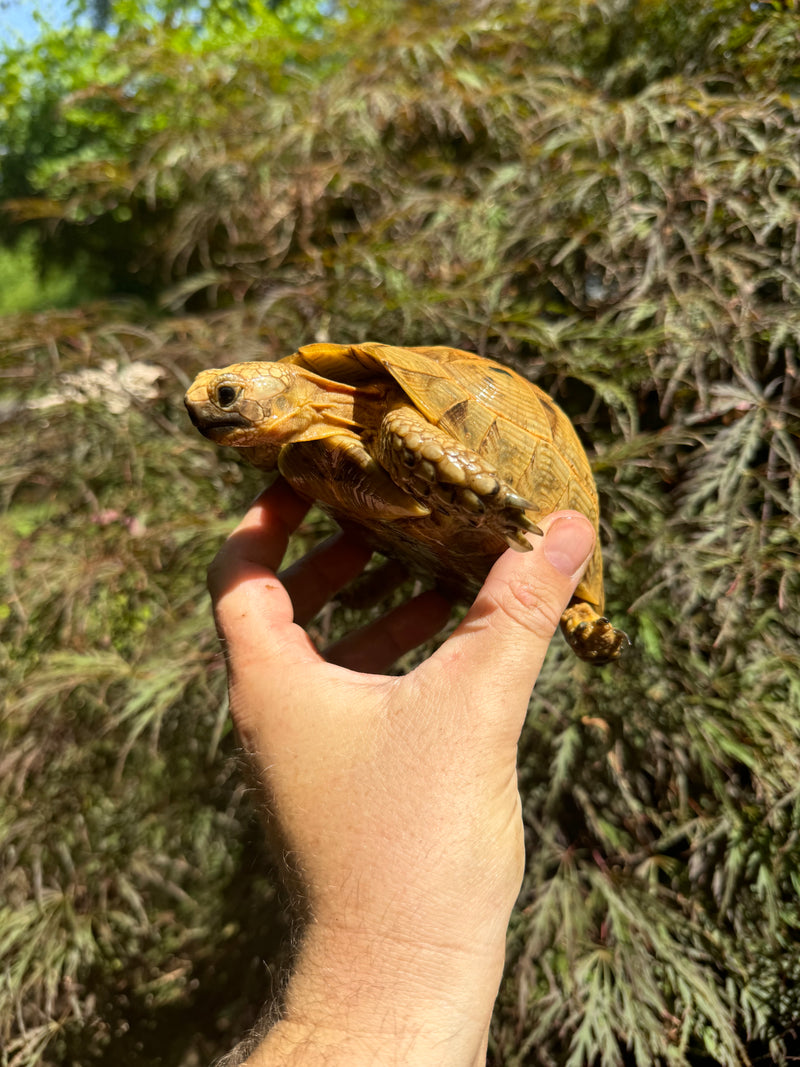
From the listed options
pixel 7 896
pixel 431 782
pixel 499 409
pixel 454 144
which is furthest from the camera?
→ pixel 454 144

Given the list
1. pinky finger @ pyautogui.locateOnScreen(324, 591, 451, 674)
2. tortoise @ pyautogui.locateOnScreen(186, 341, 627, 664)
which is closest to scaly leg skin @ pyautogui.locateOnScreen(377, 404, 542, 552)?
tortoise @ pyautogui.locateOnScreen(186, 341, 627, 664)

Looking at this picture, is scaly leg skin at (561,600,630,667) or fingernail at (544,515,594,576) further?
scaly leg skin at (561,600,630,667)

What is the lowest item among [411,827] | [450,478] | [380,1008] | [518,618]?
[380,1008]

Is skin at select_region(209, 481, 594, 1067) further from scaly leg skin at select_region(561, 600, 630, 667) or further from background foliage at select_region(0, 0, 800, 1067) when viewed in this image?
background foliage at select_region(0, 0, 800, 1067)

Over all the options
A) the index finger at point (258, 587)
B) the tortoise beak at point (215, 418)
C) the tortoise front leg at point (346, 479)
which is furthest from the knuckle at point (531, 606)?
the tortoise beak at point (215, 418)

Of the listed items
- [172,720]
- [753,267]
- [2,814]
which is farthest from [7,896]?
[753,267]

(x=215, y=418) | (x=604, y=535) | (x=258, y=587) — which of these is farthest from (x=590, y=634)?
(x=215, y=418)

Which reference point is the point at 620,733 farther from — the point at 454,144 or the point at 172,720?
the point at 454,144

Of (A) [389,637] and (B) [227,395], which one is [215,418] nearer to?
(B) [227,395]
